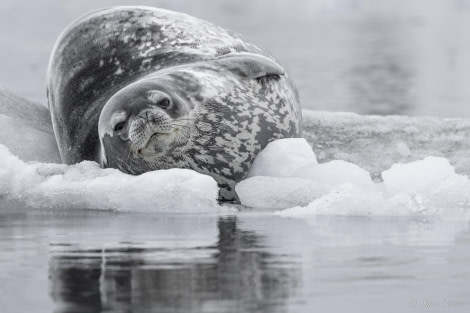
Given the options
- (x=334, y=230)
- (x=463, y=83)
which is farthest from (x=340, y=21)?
(x=334, y=230)

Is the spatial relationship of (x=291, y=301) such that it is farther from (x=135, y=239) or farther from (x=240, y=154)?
(x=240, y=154)

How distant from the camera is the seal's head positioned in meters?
6.95

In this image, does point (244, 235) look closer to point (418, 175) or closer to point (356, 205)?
point (356, 205)

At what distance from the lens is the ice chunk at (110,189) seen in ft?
21.3

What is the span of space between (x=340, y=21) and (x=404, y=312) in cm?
4177

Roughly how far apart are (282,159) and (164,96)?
78 centimetres

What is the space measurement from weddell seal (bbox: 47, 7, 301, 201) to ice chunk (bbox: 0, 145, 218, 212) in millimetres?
308

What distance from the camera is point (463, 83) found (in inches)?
674

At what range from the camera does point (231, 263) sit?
15.3 ft

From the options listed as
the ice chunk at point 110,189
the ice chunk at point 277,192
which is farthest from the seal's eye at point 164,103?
the ice chunk at point 277,192

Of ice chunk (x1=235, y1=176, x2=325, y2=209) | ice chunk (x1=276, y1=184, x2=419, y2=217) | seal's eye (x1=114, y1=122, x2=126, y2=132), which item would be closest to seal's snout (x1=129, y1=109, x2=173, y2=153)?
seal's eye (x1=114, y1=122, x2=126, y2=132)

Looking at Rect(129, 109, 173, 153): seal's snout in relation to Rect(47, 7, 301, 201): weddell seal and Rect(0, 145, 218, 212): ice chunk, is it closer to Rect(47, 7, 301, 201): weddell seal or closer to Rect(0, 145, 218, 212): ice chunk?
Rect(47, 7, 301, 201): weddell seal

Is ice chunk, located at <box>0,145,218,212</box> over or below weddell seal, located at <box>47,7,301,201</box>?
below

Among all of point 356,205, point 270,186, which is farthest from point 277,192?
point 356,205
